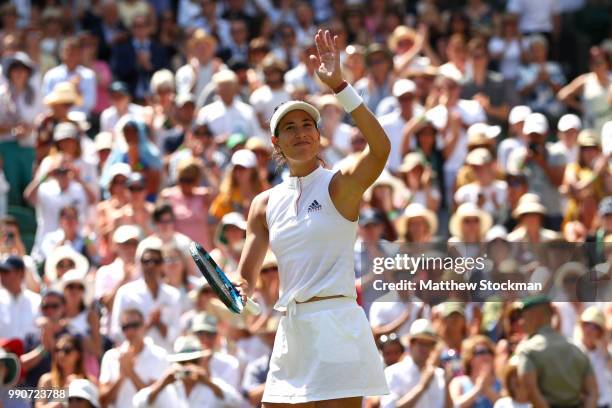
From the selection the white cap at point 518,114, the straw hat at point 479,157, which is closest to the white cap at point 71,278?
the straw hat at point 479,157

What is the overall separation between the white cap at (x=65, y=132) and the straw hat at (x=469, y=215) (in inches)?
142

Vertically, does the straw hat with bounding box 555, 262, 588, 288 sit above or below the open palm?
below

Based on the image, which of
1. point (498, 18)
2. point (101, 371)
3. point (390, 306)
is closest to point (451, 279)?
point (390, 306)

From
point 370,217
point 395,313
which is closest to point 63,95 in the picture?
point 370,217

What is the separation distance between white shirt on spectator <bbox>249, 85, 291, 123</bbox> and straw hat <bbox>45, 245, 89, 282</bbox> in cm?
321

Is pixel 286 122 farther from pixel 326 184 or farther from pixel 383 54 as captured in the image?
pixel 383 54

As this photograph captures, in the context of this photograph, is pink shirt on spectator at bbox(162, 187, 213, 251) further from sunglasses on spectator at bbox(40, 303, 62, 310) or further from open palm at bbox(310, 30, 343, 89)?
open palm at bbox(310, 30, 343, 89)

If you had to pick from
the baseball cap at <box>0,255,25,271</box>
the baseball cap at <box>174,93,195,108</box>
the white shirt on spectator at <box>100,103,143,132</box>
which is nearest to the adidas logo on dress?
the baseball cap at <box>0,255,25,271</box>

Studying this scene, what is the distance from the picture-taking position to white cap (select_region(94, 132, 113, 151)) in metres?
14.3

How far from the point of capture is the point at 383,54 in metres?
15.0

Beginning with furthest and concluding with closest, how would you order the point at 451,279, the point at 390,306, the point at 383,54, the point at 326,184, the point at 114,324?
1. the point at 383,54
2. the point at 114,324
3. the point at 390,306
4. the point at 451,279
5. the point at 326,184

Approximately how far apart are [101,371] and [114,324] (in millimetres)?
738

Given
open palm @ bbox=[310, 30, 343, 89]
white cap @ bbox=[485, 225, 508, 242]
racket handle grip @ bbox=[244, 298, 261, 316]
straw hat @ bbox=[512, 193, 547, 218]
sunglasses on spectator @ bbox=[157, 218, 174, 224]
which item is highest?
straw hat @ bbox=[512, 193, 547, 218]

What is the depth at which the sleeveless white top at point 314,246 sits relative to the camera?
245 inches
